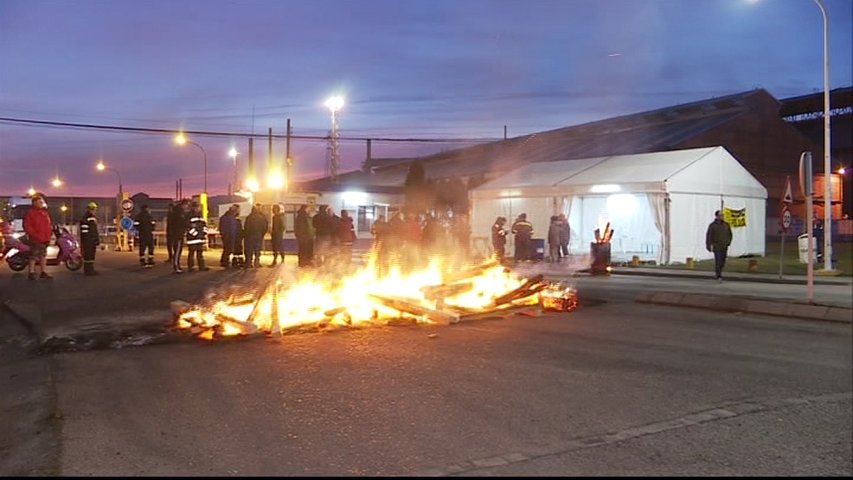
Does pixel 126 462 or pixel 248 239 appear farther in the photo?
pixel 248 239

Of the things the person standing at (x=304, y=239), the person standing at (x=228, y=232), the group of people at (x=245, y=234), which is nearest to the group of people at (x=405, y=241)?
Result: the person standing at (x=304, y=239)

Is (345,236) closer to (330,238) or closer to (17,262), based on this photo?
(330,238)

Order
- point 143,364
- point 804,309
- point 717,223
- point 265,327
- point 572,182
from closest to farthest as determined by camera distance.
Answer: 1. point 143,364
2. point 265,327
3. point 804,309
4. point 717,223
5. point 572,182

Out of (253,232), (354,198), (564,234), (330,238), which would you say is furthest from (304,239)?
(354,198)

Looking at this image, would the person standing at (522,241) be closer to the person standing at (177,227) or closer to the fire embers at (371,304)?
the person standing at (177,227)

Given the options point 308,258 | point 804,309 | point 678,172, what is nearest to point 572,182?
point 678,172

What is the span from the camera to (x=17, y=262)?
17297 millimetres

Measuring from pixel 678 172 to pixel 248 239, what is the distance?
13.2 meters

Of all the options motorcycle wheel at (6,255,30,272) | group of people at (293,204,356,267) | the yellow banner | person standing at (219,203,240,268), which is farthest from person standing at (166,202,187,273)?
the yellow banner

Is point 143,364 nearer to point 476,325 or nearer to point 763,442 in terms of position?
point 476,325

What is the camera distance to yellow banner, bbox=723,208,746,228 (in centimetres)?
2383

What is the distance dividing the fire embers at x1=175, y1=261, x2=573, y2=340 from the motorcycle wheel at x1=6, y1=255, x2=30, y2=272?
8717 mm

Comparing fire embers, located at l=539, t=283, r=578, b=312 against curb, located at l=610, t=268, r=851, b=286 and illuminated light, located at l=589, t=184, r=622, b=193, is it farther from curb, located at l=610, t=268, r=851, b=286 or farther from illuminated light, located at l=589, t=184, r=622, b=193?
illuminated light, located at l=589, t=184, r=622, b=193

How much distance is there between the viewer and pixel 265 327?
28.8 ft
